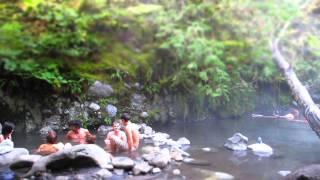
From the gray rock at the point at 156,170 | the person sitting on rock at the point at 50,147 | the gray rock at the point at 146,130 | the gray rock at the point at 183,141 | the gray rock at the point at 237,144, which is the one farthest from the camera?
the gray rock at the point at 146,130

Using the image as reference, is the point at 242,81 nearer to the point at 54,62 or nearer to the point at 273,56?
the point at 273,56

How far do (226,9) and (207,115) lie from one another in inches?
286

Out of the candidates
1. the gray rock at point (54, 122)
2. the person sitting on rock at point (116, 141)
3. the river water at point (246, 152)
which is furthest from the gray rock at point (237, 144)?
the gray rock at point (54, 122)

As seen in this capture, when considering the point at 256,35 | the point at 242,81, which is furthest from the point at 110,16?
the point at 242,81

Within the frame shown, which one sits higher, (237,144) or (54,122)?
(54,122)

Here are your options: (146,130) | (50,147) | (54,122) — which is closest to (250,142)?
(146,130)

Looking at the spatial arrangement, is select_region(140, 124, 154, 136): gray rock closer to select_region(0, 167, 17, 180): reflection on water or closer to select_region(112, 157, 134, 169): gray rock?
select_region(112, 157, 134, 169): gray rock

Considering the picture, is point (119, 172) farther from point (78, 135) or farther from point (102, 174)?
point (78, 135)

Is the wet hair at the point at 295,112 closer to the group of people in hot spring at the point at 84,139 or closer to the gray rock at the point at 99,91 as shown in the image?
the gray rock at the point at 99,91

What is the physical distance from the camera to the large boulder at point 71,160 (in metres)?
5.33

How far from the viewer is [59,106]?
9.16 meters

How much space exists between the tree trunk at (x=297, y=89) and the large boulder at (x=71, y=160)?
2.59m

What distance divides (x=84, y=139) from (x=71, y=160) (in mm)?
1277

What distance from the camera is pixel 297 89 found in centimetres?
529
